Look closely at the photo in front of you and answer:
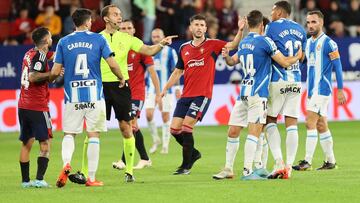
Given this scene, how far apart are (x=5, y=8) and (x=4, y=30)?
732 millimetres

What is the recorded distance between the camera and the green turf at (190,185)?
11.4m

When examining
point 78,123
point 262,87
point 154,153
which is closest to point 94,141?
point 78,123

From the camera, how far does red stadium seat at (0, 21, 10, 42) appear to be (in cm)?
2541

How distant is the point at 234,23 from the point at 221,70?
2.99 m

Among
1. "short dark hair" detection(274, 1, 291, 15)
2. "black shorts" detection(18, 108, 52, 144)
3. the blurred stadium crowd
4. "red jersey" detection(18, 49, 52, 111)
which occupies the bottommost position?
"black shorts" detection(18, 108, 52, 144)

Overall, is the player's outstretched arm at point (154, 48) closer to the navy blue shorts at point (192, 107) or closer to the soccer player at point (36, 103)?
the soccer player at point (36, 103)

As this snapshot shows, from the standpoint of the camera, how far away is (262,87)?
1298 cm

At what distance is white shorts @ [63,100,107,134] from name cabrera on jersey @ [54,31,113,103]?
0.08 meters

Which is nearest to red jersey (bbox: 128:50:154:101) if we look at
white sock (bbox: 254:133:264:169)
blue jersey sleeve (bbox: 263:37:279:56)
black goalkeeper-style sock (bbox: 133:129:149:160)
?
black goalkeeper-style sock (bbox: 133:129:149:160)

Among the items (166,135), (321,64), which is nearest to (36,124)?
(321,64)

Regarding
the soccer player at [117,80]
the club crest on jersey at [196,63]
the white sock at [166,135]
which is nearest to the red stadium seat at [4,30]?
the white sock at [166,135]

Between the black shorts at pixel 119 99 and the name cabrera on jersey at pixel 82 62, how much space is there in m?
1.07

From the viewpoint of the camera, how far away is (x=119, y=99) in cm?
1358

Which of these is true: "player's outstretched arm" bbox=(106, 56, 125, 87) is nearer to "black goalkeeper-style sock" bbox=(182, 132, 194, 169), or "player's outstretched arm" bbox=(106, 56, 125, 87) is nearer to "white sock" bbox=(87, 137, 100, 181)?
"white sock" bbox=(87, 137, 100, 181)
